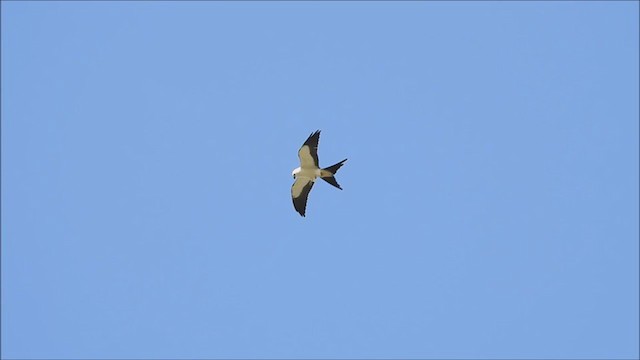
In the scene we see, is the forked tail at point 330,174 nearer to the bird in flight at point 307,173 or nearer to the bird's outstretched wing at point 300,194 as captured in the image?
the bird in flight at point 307,173

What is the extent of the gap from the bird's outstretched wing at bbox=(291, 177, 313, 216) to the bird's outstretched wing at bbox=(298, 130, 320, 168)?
1.04 metres

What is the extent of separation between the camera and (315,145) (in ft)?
88.4

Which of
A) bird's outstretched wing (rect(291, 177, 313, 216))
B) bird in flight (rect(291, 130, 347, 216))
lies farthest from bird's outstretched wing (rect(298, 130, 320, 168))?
bird's outstretched wing (rect(291, 177, 313, 216))

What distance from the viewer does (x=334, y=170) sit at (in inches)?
1064

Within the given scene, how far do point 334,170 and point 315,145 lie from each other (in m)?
0.73

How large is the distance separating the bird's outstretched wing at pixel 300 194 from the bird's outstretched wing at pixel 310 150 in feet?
3.42

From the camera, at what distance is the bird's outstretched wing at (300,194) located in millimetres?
28156

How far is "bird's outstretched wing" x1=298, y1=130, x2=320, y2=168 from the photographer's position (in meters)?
26.9

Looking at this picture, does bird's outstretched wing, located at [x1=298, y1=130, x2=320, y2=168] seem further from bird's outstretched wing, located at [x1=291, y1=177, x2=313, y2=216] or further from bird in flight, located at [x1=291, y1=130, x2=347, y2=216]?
bird's outstretched wing, located at [x1=291, y1=177, x2=313, y2=216]

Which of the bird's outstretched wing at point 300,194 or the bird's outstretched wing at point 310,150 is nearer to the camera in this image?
the bird's outstretched wing at point 310,150

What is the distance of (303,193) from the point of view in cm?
2836

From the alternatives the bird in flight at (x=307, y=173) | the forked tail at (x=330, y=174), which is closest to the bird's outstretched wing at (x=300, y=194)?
the bird in flight at (x=307, y=173)

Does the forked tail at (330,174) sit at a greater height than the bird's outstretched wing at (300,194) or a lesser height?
lesser

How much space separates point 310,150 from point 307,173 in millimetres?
846
